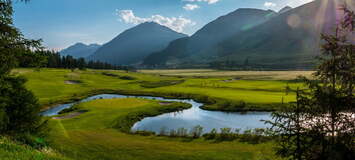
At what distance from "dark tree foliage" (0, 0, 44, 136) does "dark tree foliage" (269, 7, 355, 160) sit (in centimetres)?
1648

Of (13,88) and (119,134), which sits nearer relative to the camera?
(13,88)

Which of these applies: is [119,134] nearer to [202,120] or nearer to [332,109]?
[202,120]

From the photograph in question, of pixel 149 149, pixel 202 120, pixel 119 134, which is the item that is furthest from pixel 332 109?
pixel 202 120

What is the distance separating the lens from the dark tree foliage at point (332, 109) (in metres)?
10.6

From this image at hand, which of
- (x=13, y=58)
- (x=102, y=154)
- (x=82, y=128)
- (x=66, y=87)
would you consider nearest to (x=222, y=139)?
(x=102, y=154)

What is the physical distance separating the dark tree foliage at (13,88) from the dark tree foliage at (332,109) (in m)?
16.5

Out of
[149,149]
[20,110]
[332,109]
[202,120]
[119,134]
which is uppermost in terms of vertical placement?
[332,109]

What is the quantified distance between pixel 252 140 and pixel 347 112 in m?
26.3

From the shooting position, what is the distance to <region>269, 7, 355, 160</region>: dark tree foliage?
10.6 m

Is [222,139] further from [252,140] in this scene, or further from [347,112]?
[347,112]

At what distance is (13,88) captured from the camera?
25.6 meters

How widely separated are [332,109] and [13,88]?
29.0 m

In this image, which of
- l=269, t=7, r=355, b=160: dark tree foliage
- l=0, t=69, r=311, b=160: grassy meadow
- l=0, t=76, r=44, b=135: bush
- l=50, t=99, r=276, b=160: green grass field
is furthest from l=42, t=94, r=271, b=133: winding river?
l=269, t=7, r=355, b=160: dark tree foliage

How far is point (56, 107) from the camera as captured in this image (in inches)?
2800
